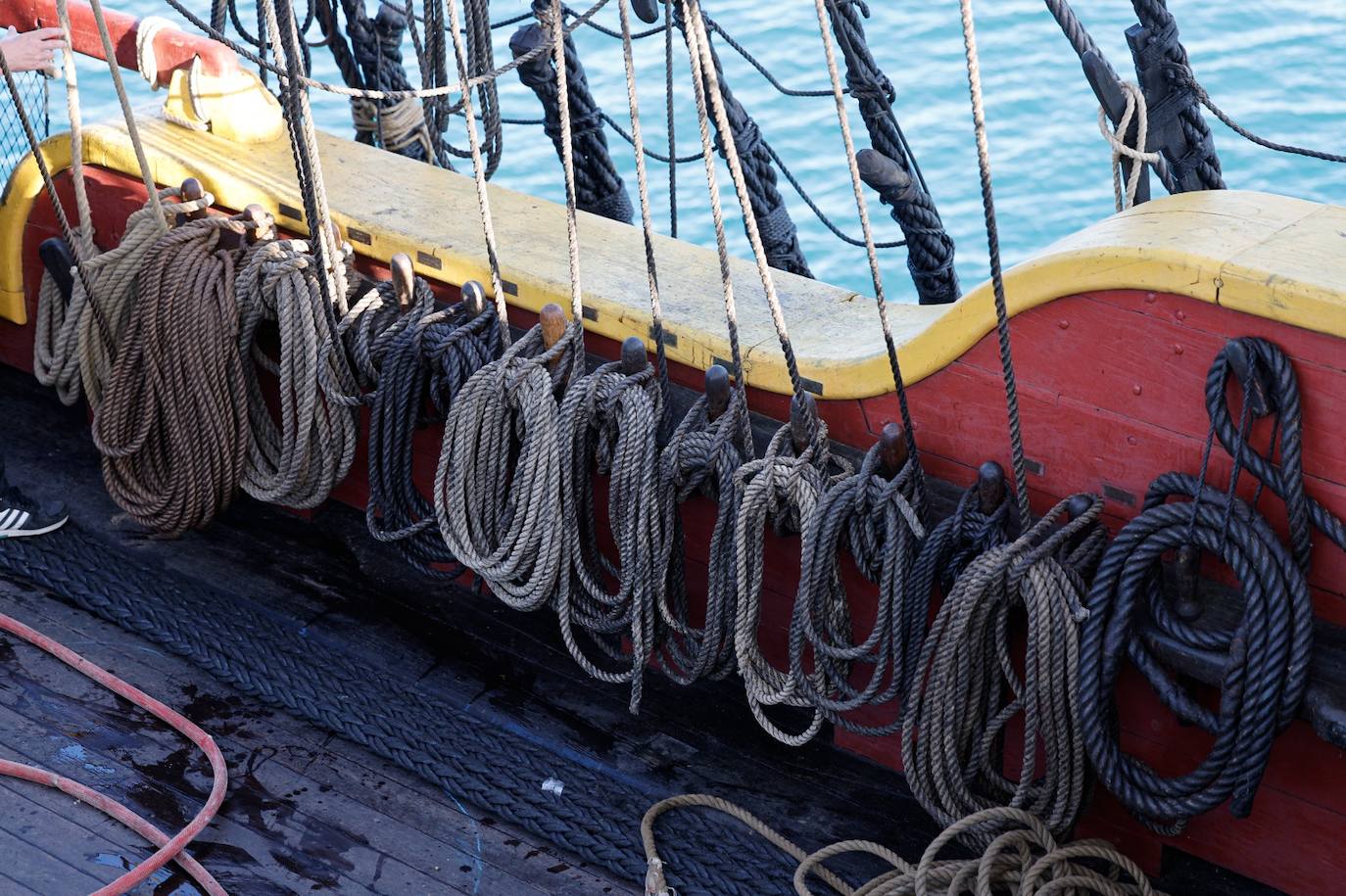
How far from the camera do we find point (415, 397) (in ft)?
9.23

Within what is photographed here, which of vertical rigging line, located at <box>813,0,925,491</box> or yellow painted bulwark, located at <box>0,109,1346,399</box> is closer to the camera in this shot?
yellow painted bulwark, located at <box>0,109,1346,399</box>

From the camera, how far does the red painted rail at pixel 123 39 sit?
328 centimetres

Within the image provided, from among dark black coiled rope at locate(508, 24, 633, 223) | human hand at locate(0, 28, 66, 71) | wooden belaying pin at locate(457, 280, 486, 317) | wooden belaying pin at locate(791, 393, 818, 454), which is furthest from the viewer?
dark black coiled rope at locate(508, 24, 633, 223)

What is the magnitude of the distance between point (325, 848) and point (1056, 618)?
4.03 ft

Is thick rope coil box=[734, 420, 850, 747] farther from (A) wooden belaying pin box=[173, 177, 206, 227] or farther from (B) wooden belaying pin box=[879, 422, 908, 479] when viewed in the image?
(A) wooden belaying pin box=[173, 177, 206, 227]

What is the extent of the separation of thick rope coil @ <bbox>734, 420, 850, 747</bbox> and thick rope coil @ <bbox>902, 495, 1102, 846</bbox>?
213 millimetres

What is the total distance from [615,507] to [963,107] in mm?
6436

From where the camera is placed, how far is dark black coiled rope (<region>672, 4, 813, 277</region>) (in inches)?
142

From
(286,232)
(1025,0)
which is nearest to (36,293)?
(286,232)

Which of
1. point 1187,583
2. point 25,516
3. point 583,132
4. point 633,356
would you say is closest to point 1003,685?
point 1187,583

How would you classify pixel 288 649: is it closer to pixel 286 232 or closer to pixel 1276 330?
pixel 286 232

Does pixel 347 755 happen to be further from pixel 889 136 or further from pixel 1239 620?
pixel 889 136

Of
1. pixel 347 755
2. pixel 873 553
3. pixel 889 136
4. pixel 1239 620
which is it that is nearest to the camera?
pixel 1239 620

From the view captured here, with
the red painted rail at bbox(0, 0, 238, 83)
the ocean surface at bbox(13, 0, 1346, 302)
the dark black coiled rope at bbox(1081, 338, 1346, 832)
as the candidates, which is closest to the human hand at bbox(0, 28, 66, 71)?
the red painted rail at bbox(0, 0, 238, 83)
